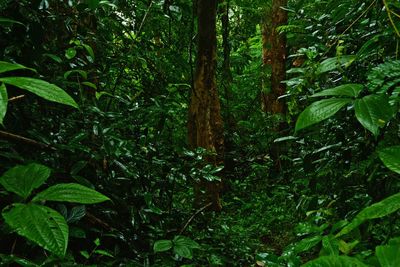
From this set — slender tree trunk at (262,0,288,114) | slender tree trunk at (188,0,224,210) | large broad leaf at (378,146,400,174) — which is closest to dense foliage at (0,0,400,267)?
large broad leaf at (378,146,400,174)

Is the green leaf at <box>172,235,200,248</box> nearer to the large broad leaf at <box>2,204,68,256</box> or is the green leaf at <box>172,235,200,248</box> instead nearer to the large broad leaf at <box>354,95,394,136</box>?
the large broad leaf at <box>2,204,68,256</box>

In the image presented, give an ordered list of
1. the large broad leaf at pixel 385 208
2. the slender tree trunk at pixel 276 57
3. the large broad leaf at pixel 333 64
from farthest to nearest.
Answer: the slender tree trunk at pixel 276 57 < the large broad leaf at pixel 333 64 < the large broad leaf at pixel 385 208

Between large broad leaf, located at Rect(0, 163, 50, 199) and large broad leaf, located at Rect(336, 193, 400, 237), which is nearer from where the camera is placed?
large broad leaf, located at Rect(336, 193, 400, 237)

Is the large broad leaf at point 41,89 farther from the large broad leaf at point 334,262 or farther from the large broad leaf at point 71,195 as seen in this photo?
the large broad leaf at point 334,262

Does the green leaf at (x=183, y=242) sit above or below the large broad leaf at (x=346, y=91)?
below

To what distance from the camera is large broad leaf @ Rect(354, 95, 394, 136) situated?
84cm

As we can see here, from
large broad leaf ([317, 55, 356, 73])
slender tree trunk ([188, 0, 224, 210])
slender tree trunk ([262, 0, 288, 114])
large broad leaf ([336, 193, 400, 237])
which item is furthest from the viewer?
slender tree trunk ([262, 0, 288, 114])

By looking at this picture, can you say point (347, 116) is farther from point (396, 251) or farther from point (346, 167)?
point (396, 251)

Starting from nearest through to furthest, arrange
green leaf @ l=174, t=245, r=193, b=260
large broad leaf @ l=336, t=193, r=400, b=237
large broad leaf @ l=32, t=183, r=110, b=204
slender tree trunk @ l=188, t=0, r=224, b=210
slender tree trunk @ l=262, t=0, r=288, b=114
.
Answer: large broad leaf @ l=336, t=193, r=400, b=237, large broad leaf @ l=32, t=183, r=110, b=204, green leaf @ l=174, t=245, r=193, b=260, slender tree trunk @ l=188, t=0, r=224, b=210, slender tree trunk @ l=262, t=0, r=288, b=114

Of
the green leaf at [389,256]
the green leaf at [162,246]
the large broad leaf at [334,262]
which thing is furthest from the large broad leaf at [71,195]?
the green leaf at [162,246]

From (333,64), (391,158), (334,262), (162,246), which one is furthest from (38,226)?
(162,246)

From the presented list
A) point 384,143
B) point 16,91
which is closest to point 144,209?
point 16,91

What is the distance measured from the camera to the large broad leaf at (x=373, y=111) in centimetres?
84

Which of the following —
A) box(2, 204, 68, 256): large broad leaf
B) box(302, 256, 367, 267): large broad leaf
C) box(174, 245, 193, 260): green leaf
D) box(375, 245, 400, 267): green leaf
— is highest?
box(2, 204, 68, 256): large broad leaf
